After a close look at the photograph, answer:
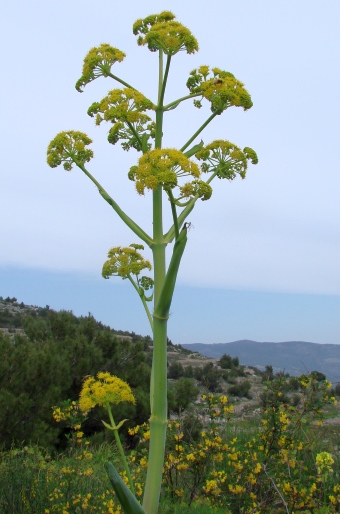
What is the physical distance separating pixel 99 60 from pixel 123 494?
2333 mm

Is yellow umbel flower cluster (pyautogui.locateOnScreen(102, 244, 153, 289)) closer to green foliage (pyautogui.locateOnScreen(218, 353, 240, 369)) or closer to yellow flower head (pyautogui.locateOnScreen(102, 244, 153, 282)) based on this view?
yellow flower head (pyautogui.locateOnScreen(102, 244, 153, 282))

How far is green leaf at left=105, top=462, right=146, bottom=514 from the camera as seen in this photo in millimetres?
2480

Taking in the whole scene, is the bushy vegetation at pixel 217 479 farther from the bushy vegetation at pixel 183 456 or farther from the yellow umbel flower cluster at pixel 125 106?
the yellow umbel flower cluster at pixel 125 106

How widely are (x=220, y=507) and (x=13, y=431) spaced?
5.50m

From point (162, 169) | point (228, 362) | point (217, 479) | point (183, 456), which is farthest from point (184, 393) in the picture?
point (228, 362)

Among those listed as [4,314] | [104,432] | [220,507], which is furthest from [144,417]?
[4,314]

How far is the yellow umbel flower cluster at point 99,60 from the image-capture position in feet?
10.9

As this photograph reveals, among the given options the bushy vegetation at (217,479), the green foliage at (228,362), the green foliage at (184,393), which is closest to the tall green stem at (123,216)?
the bushy vegetation at (217,479)

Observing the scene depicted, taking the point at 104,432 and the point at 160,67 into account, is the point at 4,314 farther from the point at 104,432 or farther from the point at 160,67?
the point at 160,67

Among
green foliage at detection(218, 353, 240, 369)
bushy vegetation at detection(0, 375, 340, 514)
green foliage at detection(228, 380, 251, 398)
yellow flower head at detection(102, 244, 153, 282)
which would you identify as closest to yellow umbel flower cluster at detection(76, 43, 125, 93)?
yellow flower head at detection(102, 244, 153, 282)

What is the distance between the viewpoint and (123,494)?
250cm

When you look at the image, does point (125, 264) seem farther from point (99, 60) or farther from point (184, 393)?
point (184, 393)

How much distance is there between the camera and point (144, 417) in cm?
1360

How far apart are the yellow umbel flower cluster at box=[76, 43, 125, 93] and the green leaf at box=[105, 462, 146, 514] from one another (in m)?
2.16
